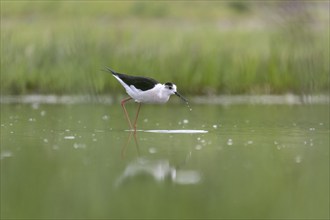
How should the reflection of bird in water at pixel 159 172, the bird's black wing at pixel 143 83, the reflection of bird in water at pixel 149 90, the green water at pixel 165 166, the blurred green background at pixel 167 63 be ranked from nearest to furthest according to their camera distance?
the green water at pixel 165 166, the reflection of bird in water at pixel 159 172, the reflection of bird in water at pixel 149 90, the bird's black wing at pixel 143 83, the blurred green background at pixel 167 63

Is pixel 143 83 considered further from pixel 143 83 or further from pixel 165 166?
pixel 165 166

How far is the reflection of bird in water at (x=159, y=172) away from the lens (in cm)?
698

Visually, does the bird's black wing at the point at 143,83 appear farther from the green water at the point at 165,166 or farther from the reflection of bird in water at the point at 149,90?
the green water at the point at 165,166

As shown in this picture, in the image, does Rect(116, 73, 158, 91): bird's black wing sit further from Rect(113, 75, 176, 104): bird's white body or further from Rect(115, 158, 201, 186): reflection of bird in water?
Rect(115, 158, 201, 186): reflection of bird in water

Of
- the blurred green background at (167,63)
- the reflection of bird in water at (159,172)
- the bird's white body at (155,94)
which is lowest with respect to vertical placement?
the blurred green background at (167,63)

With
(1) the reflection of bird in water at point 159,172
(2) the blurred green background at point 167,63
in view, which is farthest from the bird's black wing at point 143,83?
(2) the blurred green background at point 167,63

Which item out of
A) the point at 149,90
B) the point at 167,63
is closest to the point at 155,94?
the point at 149,90

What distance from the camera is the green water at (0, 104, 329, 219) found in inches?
243

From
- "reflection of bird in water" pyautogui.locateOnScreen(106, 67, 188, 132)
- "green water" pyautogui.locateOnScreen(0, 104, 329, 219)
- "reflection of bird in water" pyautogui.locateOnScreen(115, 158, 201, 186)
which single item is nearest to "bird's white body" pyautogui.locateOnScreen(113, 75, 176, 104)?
"reflection of bird in water" pyautogui.locateOnScreen(106, 67, 188, 132)

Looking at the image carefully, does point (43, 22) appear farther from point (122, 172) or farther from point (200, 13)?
point (122, 172)

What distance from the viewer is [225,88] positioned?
1338 cm

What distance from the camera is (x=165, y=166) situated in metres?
7.44

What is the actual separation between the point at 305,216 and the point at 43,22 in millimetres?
16030

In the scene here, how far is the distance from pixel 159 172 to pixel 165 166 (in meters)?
0.24
